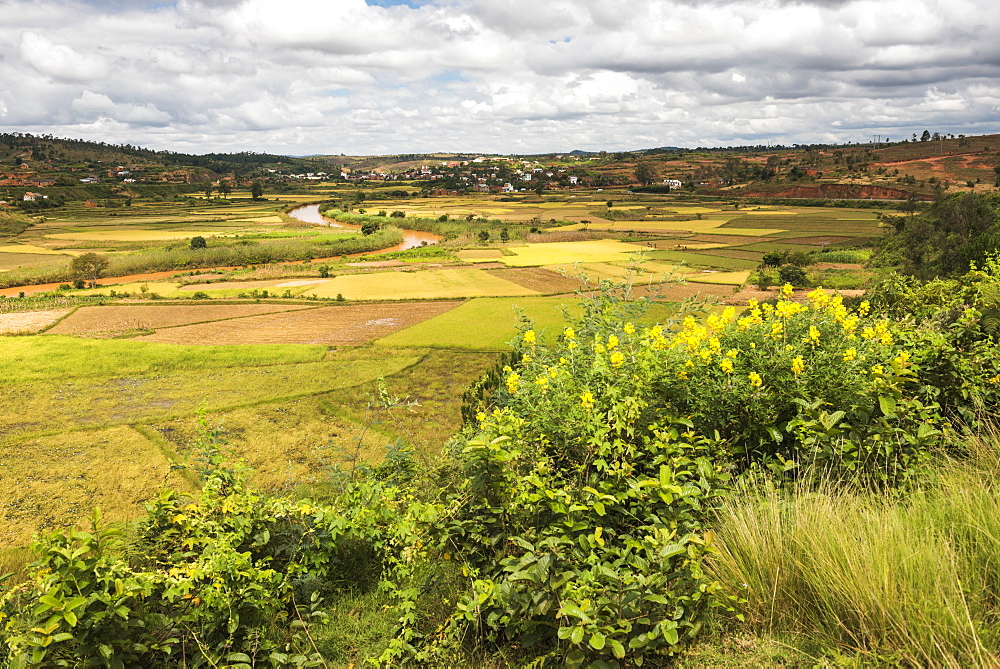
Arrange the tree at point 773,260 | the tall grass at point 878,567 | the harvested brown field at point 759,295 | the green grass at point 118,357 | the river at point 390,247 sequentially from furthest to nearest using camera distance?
1. the river at point 390,247
2. the tree at point 773,260
3. the harvested brown field at point 759,295
4. the green grass at point 118,357
5. the tall grass at point 878,567

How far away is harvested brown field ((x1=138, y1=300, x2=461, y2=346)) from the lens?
24.0 m

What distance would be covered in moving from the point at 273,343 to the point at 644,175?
117m

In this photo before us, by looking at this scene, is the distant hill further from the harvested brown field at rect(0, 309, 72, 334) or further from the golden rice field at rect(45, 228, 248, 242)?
the harvested brown field at rect(0, 309, 72, 334)

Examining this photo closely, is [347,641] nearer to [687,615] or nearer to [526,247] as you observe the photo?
[687,615]

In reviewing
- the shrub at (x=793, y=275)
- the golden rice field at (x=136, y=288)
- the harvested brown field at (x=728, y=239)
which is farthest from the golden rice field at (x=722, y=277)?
the golden rice field at (x=136, y=288)

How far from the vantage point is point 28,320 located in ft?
89.1

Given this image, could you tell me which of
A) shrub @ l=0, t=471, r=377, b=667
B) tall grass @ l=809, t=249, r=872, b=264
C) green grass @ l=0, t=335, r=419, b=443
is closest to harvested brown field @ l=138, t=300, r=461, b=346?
green grass @ l=0, t=335, r=419, b=443

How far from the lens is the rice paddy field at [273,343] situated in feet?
38.5

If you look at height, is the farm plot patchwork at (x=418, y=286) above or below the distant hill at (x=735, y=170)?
below

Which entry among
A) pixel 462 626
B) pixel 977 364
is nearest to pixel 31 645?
pixel 462 626

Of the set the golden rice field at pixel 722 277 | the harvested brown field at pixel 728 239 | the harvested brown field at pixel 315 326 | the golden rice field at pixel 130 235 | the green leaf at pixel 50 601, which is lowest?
the harvested brown field at pixel 315 326

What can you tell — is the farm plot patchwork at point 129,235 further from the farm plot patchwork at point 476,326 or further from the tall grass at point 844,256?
the tall grass at point 844,256

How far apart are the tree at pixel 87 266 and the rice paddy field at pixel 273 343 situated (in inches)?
41.4

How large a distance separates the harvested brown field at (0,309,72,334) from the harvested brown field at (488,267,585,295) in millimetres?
24399
